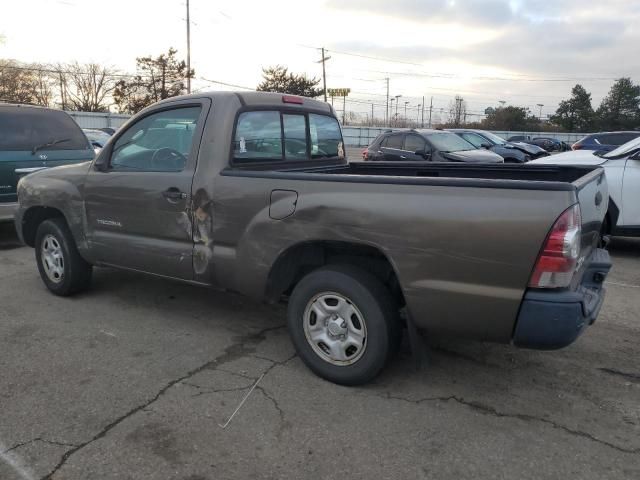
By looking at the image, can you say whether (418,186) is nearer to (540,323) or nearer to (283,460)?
(540,323)

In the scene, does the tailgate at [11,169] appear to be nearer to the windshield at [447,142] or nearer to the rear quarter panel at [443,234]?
the rear quarter panel at [443,234]

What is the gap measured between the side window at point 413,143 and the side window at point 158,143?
912cm

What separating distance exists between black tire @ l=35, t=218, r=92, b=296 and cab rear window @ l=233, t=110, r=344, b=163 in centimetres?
210

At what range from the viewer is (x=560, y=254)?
8.84 feet

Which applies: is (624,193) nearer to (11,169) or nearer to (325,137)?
(325,137)

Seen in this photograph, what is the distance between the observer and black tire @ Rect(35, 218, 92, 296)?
5.00 metres

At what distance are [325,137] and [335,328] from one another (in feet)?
7.18

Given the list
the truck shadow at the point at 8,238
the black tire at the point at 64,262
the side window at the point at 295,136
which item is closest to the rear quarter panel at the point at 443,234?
the side window at the point at 295,136

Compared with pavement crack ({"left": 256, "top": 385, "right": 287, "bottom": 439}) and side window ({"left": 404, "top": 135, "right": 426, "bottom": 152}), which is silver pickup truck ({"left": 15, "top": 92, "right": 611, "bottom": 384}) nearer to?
Result: pavement crack ({"left": 256, "top": 385, "right": 287, "bottom": 439})

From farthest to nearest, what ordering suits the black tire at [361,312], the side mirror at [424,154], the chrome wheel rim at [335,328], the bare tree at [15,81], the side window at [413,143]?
the bare tree at [15,81] → the side window at [413,143] → the side mirror at [424,154] → the chrome wheel rim at [335,328] → the black tire at [361,312]

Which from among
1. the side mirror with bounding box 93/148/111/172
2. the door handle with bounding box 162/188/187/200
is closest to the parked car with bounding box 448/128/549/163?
Answer: the side mirror with bounding box 93/148/111/172

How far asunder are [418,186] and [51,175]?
372 centimetres

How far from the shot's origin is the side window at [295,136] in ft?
14.8

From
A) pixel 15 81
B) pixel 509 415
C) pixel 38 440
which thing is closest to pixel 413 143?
pixel 509 415
